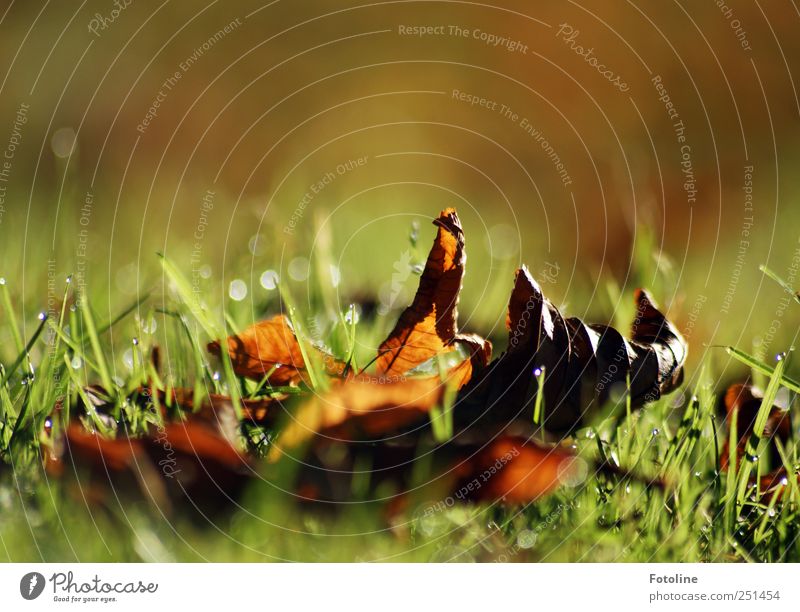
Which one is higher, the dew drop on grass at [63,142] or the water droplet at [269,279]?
the dew drop on grass at [63,142]

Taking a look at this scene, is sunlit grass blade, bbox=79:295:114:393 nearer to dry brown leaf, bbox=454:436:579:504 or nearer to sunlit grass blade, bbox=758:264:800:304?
dry brown leaf, bbox=454:436:579:504

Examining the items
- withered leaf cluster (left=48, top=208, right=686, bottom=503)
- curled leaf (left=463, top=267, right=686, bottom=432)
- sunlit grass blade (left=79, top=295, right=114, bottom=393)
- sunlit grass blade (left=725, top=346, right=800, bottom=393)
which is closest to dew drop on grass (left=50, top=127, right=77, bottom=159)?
sunlit grass blade (left=79, top=295, right=114, bottom=393)

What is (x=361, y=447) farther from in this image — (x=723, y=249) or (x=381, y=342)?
(x=723, y=249)

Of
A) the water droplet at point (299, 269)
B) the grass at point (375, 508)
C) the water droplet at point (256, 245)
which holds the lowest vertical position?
the grass at point (375, 508)

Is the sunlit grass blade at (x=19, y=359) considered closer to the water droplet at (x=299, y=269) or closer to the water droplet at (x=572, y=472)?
the water droplet at (x=299, y=269)

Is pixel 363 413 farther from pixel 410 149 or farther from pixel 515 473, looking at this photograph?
pixel 410 149

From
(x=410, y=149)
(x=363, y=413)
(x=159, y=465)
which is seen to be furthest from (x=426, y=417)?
(x=410, y=149)

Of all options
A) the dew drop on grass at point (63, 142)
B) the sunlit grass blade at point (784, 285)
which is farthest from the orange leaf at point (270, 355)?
the sunlit grass blade at point (784, 285)
